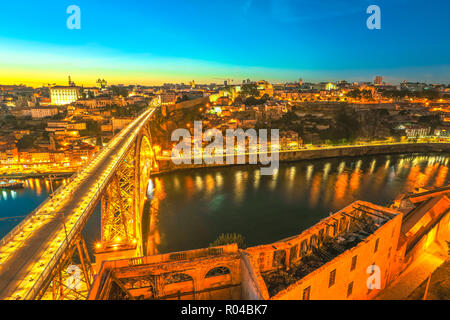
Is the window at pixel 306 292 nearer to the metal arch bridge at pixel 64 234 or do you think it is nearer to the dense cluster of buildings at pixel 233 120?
the metal arch bridge at pixel 64 234

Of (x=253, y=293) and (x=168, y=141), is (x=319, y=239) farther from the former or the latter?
(x=168, y=141)

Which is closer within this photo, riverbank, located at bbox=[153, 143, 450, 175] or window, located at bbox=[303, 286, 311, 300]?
window, located at bbox=[303, 286, 311, 300]

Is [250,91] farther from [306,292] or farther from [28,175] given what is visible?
[306,292]

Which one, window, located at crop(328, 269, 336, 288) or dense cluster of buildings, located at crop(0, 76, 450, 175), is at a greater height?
dense cluster of buildings, located at crop(0, 76, 450, 175)

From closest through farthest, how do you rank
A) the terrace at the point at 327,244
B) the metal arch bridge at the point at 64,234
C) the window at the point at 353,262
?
the metal arch bridge at the point at 64,234, the terrace at the point at 327,244, the window at the point at 353,262

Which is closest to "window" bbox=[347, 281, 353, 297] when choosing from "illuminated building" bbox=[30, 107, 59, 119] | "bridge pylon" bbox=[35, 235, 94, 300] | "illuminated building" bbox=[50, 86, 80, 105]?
"bridge pylon" bbox=[35, 235, 94, 300]

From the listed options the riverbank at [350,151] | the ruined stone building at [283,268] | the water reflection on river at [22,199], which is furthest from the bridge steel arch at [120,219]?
the riverbank at [350,151]

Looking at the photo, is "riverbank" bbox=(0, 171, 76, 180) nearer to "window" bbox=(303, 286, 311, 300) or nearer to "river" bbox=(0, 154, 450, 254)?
"river" bbox=(0, 154, 450, 254)
